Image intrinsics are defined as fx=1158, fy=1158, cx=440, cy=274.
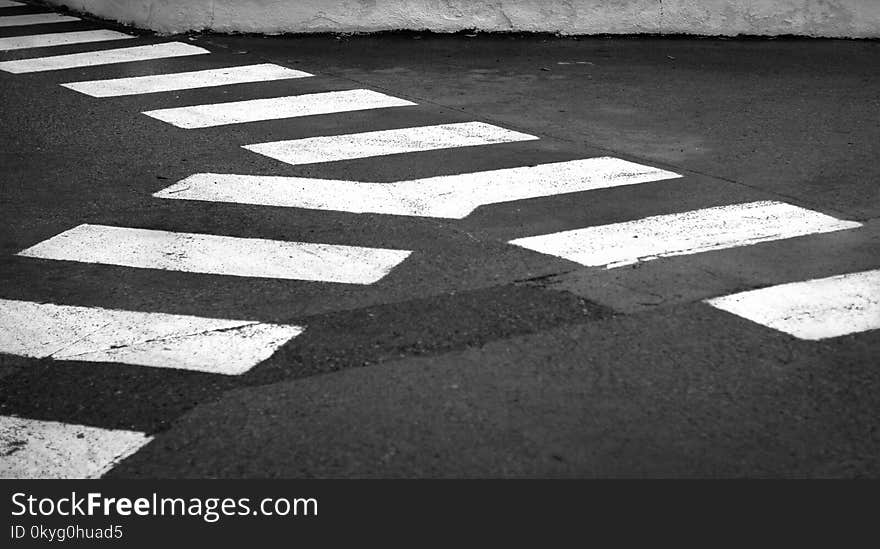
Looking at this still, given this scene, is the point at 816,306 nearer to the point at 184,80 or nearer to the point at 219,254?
the point at 219,254

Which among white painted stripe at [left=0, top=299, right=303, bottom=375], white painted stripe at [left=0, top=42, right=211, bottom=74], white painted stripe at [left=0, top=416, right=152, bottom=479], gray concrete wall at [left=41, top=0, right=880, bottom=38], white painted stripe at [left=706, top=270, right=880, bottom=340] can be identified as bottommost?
white painted stripe at [left=0, top=416, right=152, bottom=479]

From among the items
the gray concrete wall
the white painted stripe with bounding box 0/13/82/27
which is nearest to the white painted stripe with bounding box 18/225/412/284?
the gray concrete wall

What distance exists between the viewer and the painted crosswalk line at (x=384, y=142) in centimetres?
875

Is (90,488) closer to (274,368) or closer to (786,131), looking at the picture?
(274,368)

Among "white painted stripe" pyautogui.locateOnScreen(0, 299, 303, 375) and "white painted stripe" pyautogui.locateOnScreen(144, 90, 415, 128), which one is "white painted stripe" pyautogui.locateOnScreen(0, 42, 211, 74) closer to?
"white painted stripe" pyautogui.locateOnScreen(144, 90, 415, 128)

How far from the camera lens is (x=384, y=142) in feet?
29.7

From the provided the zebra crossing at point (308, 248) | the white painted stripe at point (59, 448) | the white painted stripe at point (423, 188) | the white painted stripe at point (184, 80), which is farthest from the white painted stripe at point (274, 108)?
the white painted stripe at point (59, 448)

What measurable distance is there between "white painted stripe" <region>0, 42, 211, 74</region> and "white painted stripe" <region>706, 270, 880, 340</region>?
8.04 metres

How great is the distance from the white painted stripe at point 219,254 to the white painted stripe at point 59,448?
5.88 feet

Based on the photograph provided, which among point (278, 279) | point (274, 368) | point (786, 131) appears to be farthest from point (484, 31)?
point (274, 368)

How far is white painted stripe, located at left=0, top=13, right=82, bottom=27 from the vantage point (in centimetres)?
1413

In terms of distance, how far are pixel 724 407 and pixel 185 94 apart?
23.7 ft

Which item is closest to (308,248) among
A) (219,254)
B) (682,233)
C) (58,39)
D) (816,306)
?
(219,254)

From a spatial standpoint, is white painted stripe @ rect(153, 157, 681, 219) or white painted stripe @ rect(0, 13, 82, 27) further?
white painted stripe @ rect(0, 13, 82, 27)
